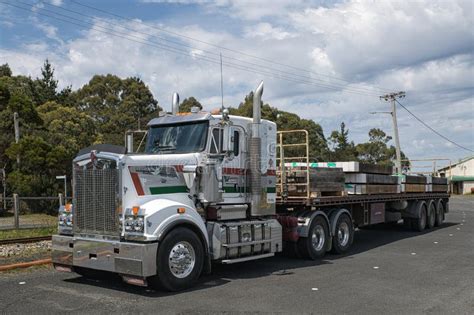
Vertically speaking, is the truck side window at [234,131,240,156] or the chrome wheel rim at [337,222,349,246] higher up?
the truck side window at [234,131,240,156]

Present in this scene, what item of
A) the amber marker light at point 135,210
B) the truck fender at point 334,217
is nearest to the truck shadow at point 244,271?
the truck fender at point 334,217

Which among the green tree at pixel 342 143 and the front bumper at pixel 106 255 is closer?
the front bumper at pixel 106 255

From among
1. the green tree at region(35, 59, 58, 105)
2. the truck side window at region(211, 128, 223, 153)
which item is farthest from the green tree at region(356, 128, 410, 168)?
the truck side window at region(211, 128, 223, 153)

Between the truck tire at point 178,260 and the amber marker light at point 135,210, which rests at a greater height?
the amber marker light at point 135,210

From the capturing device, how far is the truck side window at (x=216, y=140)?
934cm

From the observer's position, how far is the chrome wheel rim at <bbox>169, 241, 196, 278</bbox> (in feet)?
26.7

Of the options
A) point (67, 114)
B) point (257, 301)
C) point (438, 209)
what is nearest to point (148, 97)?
point (67, 114)

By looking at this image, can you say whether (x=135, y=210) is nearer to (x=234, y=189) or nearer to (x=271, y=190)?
Result: (x=234, y=189)

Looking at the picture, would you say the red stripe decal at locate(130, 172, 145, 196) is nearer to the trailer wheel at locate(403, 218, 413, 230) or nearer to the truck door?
the truck door

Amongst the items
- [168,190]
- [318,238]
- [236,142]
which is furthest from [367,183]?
[168,190]

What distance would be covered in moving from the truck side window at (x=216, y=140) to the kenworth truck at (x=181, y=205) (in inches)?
0.7

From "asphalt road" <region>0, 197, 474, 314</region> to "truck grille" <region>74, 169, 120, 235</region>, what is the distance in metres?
1.02

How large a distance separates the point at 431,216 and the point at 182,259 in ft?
45.6

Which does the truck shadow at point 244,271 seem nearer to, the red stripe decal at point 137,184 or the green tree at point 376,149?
the red stripe decal at point 137,184
